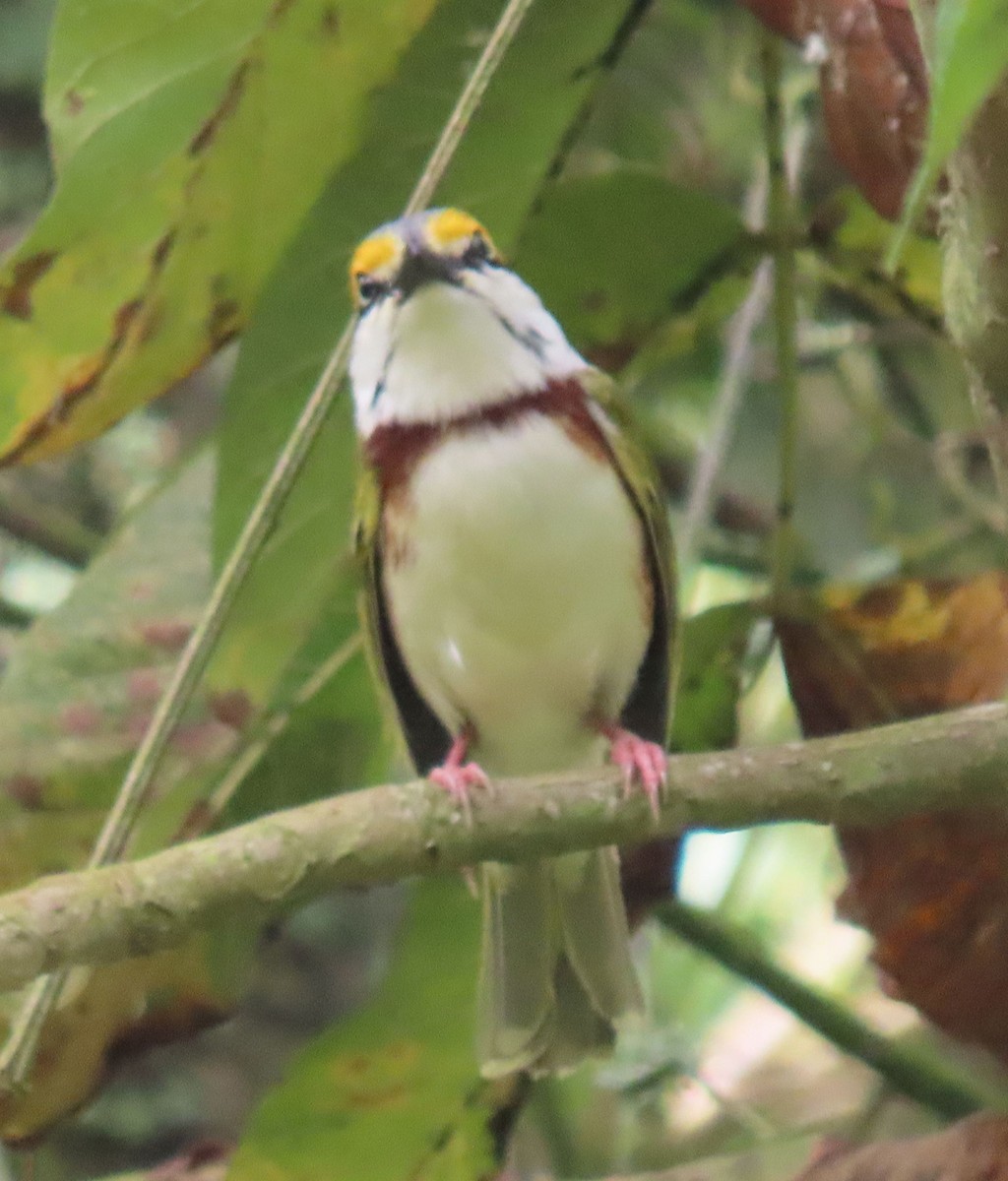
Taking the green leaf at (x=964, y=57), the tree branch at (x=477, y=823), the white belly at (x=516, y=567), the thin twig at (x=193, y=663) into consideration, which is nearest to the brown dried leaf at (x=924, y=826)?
the white belly at (x=516, y=567)

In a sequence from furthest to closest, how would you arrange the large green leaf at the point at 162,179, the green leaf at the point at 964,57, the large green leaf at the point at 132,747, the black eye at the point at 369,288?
the black eye at the point at 369,288 < the large green leaf at the point at 132,747 < the large green leaf at the point at 162,179 < the green leaf at the point at 964,57

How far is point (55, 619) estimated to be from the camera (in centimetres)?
200

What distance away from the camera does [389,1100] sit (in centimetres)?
195

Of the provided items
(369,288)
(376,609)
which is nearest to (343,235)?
(369,288)

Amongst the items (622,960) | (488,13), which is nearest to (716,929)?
(622,960)

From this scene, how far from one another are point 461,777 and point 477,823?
0.28 meters

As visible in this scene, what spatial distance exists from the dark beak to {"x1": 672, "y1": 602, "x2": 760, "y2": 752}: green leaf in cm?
46

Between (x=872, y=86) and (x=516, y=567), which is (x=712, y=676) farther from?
(x=872, y=86)

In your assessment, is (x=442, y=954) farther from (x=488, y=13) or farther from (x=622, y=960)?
(x=488, y=13)

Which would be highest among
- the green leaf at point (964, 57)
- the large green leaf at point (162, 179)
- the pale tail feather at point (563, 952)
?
the green leaf at point (964, 57)

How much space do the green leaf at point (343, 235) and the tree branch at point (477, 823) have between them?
0.61 m

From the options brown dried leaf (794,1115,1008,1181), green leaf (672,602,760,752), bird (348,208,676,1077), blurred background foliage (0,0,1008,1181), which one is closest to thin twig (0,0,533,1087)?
blurred background foliage (0,0,1008,1181)

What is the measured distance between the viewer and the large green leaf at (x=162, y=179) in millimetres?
1737

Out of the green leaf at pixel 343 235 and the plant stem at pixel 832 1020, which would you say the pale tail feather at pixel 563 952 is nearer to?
the plant stem at pixel 832 1020
